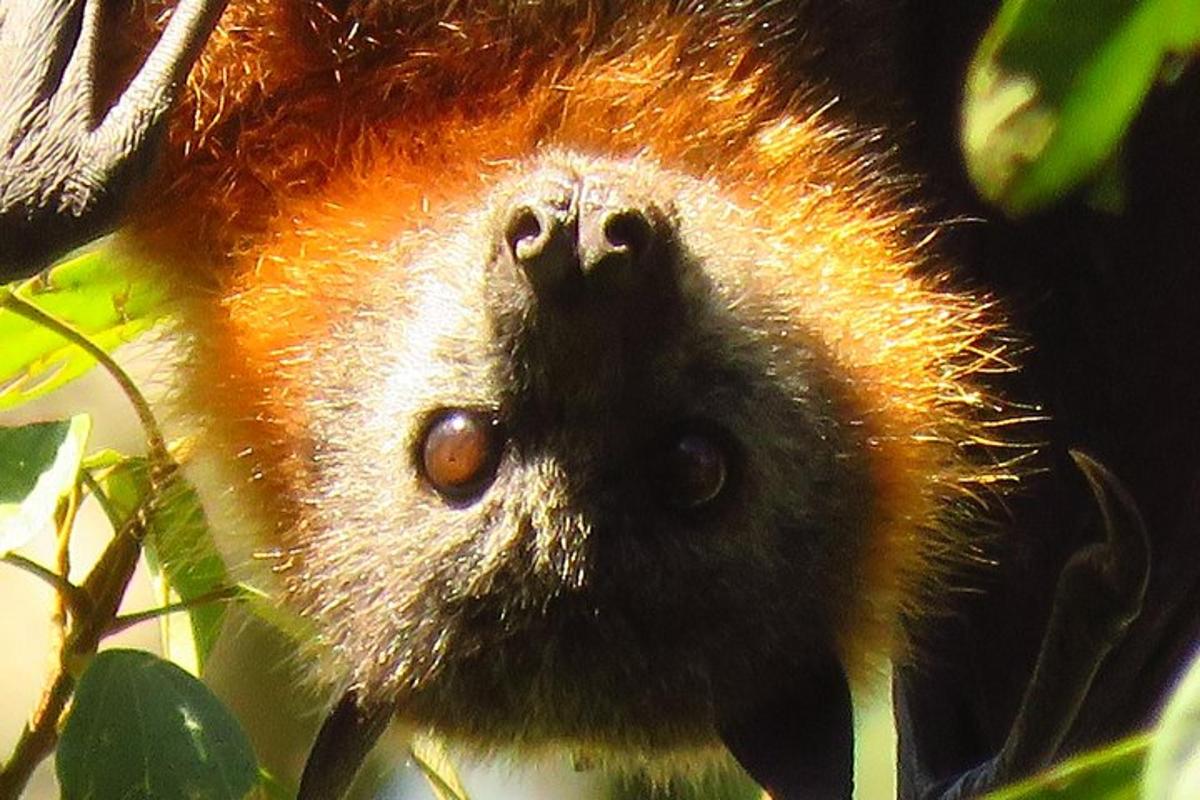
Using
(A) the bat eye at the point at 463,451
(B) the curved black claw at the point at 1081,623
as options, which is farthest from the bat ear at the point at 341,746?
(B) the curved black claw at the point at 1081,623

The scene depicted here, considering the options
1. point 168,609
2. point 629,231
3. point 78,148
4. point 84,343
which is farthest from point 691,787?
point 78,148

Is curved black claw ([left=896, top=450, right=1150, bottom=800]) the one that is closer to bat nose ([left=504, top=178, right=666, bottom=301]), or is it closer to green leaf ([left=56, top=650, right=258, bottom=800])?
bat nose ([left=504, top=178, right=666, bottom=301])

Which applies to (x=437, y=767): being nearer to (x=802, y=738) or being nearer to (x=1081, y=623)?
(x=802, y=738)

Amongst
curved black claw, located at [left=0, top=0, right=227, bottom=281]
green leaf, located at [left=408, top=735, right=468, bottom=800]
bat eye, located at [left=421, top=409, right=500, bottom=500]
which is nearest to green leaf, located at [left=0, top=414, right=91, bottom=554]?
curved black claw, located at [left=0, top=0, right=227, bottom=281]

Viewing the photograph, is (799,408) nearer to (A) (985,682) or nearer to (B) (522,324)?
(B) (522,324)

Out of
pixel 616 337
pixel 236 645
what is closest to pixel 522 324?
pixel 616 337
